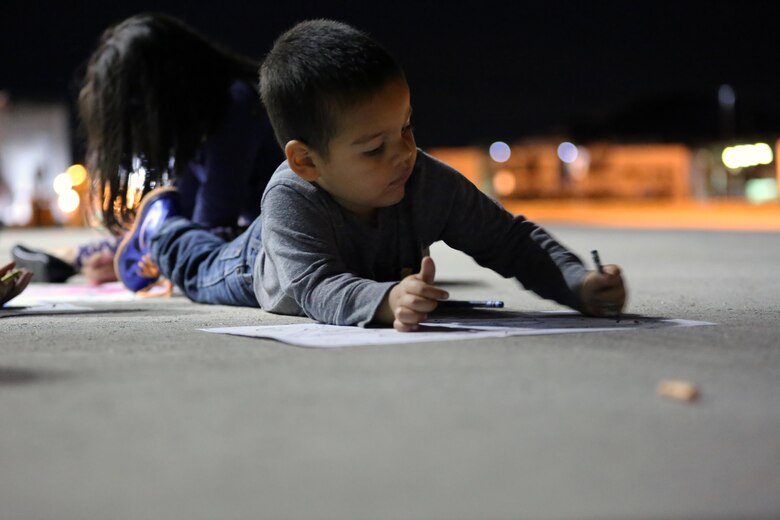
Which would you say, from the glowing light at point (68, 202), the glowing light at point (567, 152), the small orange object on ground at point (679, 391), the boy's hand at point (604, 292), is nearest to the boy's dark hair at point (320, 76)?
the boy's hand at point (604, 292)

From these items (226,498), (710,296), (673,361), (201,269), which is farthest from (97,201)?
(226,498)

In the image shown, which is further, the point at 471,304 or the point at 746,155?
the point at 746,155

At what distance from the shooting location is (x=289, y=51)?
1.89 metres

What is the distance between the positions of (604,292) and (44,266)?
7.21 feet

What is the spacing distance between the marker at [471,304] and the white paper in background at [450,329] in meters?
0.10

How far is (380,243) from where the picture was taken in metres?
2.02

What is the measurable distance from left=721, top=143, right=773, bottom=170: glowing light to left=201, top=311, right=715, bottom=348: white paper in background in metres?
22.2

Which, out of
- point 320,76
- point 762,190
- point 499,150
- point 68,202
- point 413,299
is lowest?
point 413,299

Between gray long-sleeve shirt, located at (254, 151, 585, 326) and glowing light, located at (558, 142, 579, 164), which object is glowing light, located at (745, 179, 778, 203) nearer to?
glowing light, located at (558, 142, 579, 164)

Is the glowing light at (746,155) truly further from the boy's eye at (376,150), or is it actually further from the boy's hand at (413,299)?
the boy's hand at (413,299)

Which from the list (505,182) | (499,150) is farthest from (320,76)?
(505,182)

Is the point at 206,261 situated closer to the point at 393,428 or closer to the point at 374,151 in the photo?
the point at 374,151

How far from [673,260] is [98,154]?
7.41 ft

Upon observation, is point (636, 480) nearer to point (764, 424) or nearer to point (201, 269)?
point (764, 424)
